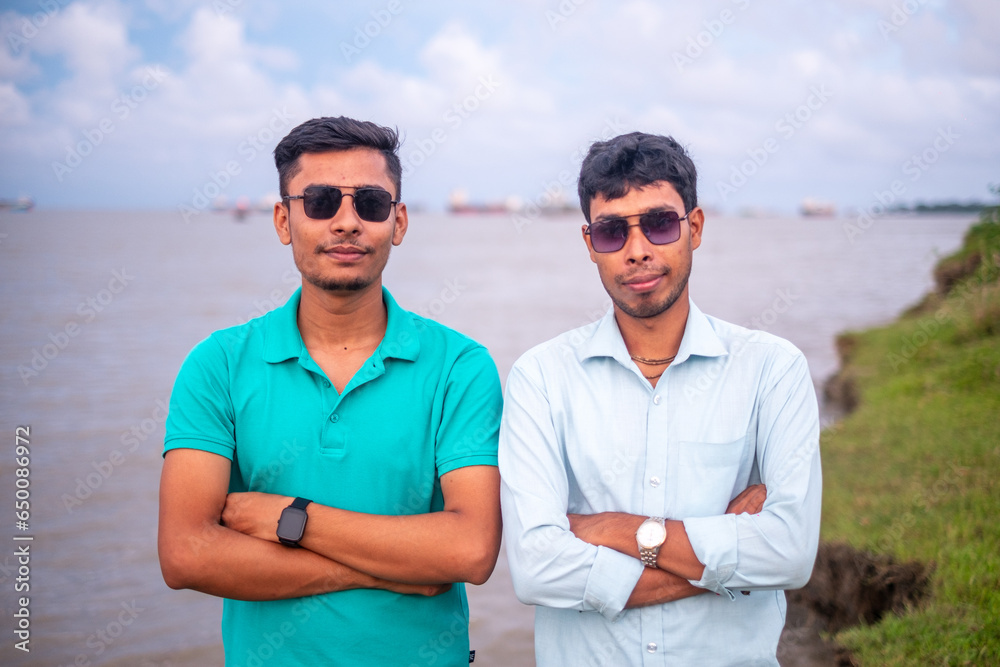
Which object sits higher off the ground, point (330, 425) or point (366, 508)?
point (330, 425)

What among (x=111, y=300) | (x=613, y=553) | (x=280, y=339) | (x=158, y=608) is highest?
(x=111, y=300)

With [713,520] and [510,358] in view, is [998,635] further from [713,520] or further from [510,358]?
[510,358]

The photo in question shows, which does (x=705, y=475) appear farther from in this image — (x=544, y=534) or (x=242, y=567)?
(x=242, y=567)

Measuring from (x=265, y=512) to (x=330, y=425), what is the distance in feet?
1.20

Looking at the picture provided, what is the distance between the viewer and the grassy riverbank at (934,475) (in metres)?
4.01

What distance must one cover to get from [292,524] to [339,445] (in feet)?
1.03

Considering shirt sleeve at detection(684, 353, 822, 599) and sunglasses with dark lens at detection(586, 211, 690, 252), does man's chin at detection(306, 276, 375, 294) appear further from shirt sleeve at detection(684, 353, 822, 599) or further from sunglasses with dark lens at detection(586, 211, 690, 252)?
→ shirt sleeve at detection(684, 353, 822, 599)

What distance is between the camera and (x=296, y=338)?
297cm

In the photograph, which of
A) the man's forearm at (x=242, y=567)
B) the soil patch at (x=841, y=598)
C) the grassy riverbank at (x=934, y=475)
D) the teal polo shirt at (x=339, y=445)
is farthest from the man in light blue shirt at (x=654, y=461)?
Result: the soil patch at (x=841, y=598)

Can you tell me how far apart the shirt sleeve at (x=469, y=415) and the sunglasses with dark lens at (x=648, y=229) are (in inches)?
25.3

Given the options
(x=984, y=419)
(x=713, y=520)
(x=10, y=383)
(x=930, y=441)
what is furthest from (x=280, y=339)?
(x=10, y=383)

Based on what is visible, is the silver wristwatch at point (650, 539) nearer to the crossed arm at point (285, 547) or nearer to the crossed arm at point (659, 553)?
the crossed arm at point (659, 553)

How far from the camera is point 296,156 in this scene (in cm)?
314

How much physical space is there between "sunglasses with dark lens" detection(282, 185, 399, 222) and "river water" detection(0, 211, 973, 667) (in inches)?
156
